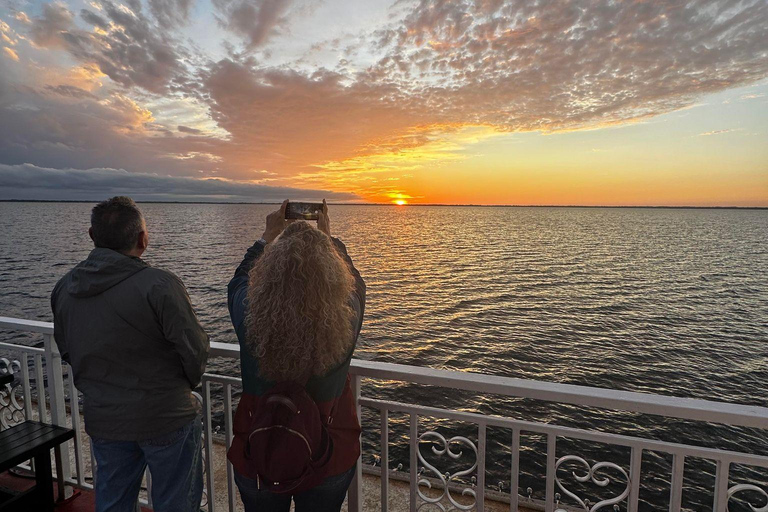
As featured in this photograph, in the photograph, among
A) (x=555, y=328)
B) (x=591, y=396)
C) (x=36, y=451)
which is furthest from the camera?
(x=555, y=328)

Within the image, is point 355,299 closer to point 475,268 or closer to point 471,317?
point 471,317

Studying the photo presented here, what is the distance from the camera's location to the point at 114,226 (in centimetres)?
169

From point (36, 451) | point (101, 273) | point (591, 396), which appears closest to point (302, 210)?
point (101, 273)

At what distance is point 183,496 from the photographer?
6.10 ft

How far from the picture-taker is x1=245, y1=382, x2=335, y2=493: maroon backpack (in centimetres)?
130

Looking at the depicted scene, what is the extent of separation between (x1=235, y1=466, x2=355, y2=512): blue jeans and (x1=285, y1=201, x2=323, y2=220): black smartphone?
3.62ft

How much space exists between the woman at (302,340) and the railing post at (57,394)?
196 cm

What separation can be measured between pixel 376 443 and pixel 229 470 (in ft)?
21.0

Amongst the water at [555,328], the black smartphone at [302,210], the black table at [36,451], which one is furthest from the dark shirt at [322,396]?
the water at [555,328]

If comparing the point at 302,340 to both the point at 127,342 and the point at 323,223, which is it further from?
the point at 127,342

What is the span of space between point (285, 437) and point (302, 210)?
3.41ft

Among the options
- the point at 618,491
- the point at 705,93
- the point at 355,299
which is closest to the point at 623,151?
the point at 705,93

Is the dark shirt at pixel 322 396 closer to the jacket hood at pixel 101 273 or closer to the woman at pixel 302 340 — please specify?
the woman at pixel 302 340

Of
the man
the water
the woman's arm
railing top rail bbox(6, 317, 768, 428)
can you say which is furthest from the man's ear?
the water
